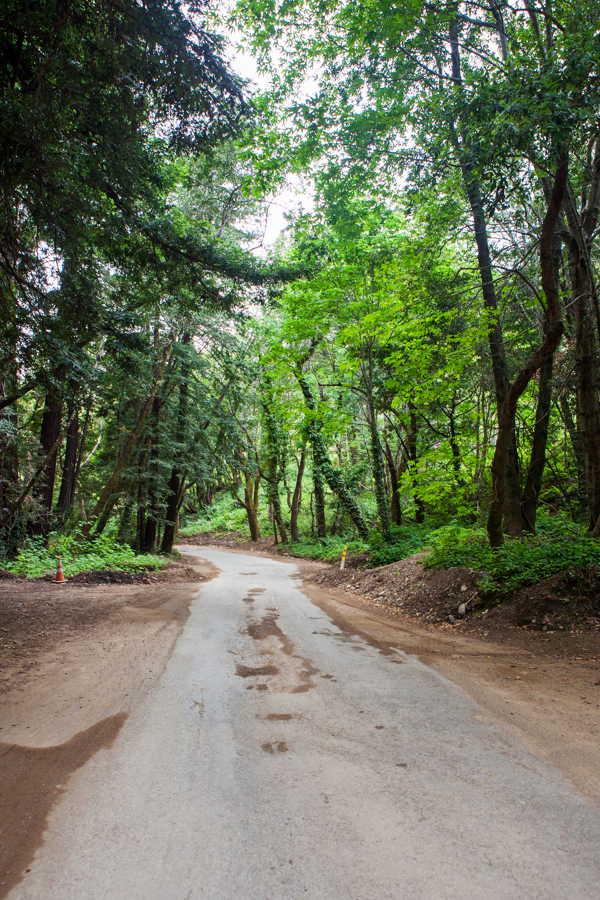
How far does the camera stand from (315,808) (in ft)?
8.34

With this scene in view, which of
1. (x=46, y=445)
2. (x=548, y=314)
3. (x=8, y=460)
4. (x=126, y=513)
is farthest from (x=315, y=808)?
(x=126, y=513)

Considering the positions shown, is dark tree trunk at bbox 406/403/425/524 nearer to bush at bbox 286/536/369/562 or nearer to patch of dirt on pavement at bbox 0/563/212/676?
bush at bbox 286/536/369/562

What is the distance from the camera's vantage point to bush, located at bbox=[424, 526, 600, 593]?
22.0 feet

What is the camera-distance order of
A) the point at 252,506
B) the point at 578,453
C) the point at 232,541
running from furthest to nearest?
the point at 232,541, the point at 252,506, the point at 578,453

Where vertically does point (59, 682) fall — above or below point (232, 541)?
below

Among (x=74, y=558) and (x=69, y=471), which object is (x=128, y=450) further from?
(x=74, y=558)

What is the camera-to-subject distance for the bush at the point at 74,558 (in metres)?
12.1

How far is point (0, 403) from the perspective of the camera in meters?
9.92

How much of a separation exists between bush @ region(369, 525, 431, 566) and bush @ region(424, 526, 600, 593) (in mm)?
3357

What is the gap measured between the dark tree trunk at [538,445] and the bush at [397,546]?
11.5 feet

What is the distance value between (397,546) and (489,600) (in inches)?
247

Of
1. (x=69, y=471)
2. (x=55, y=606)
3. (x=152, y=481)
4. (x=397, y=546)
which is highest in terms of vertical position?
(x=69, y=471)

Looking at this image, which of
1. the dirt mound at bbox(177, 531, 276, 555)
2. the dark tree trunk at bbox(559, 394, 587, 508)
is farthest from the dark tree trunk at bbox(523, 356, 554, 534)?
the dirt mound at bbox(177, 531, 276, 555)

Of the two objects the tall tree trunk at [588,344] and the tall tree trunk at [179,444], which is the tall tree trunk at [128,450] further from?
the tall tree trunk at [588,344]
